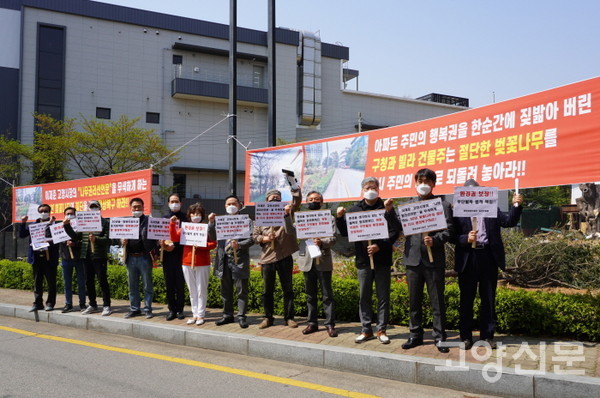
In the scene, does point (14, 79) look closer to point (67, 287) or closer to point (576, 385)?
point (67, 287)

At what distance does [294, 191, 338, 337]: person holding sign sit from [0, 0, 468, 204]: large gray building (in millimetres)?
27456

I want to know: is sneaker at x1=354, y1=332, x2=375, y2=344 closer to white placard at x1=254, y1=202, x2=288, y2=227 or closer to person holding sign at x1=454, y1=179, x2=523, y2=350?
person holding sign at x1=454, y1=179, x2=523, y2=350

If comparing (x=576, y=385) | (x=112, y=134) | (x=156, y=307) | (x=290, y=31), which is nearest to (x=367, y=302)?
(x=576, y=385)

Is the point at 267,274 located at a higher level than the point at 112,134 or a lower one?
lower

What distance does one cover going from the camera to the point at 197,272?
7574mm

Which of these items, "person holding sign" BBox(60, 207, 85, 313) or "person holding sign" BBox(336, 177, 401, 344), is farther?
"person holding sign" BBox(60, 207, 85, 313)

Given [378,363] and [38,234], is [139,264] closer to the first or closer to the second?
[38,234]

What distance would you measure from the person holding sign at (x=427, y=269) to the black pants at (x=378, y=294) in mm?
346

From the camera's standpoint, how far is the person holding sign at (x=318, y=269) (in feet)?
21.2

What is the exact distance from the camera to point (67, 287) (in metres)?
9.05

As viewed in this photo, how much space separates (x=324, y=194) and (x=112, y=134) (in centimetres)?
2356

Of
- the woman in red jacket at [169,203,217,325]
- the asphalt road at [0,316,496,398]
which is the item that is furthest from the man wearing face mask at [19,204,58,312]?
the woman in red jacket at [169,203,217,325]

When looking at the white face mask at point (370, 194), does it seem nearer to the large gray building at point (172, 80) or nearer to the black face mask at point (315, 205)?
the black face mask at point (315, 205)

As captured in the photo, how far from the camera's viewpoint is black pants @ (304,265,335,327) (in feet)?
21.3
